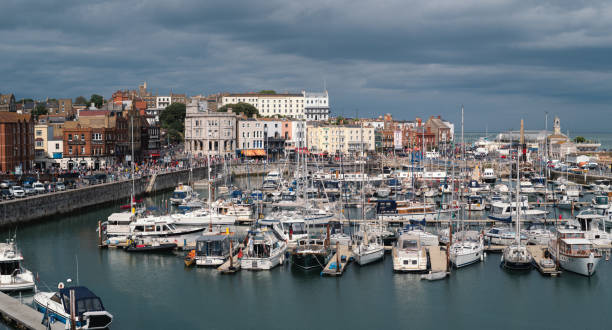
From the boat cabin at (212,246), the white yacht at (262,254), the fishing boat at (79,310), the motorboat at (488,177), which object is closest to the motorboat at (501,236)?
the white yacht at (262,254)

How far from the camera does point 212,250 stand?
33500mm

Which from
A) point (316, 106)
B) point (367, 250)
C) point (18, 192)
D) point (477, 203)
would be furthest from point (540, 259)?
point (316, 106)

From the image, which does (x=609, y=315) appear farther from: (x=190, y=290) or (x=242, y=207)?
(x=242, y=207)

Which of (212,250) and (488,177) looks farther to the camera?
(488,177)

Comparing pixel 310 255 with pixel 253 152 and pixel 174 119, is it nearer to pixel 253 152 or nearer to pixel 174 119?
pixel 253 152

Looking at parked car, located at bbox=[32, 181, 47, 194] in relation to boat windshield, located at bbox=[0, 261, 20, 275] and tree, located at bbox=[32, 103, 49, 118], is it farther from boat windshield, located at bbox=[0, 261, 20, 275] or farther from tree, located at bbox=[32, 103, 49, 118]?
tree, located at bbox=[32, 103, 49, 118]

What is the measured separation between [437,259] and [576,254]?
6797 mm

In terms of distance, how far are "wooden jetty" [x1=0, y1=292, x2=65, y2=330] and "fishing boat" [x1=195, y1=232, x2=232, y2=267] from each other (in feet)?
34.5

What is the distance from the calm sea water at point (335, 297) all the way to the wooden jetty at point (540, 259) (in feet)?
1.11

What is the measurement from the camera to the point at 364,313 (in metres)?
27.4

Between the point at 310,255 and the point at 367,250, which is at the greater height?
the point at 367,250

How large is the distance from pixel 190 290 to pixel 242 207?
17114 millimetres

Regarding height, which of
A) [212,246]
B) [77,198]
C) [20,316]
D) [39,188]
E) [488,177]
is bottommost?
[20,316]

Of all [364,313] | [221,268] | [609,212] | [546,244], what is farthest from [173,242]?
[609,212]
